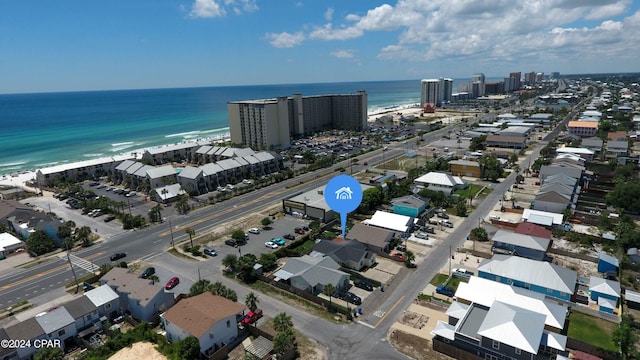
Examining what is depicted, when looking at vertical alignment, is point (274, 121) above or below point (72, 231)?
above

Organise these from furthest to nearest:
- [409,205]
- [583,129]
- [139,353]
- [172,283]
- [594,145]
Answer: [583,129] < [594,145] < [409,205] < [172,283] < [139,353]

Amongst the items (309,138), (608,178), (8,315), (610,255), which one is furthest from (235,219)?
(309,138)

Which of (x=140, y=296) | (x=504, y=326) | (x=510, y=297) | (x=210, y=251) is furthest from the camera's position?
(x=210, y=251)

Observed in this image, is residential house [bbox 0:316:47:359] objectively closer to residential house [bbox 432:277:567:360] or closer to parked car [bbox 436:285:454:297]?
residential house [bbox 432:277:567:360]

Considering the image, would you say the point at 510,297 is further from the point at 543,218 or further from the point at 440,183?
the point at 440,183

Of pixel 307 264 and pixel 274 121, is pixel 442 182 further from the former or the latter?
pixel 274 121

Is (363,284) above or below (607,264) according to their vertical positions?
below

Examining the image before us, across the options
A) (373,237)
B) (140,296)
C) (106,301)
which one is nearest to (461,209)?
(373,237)
